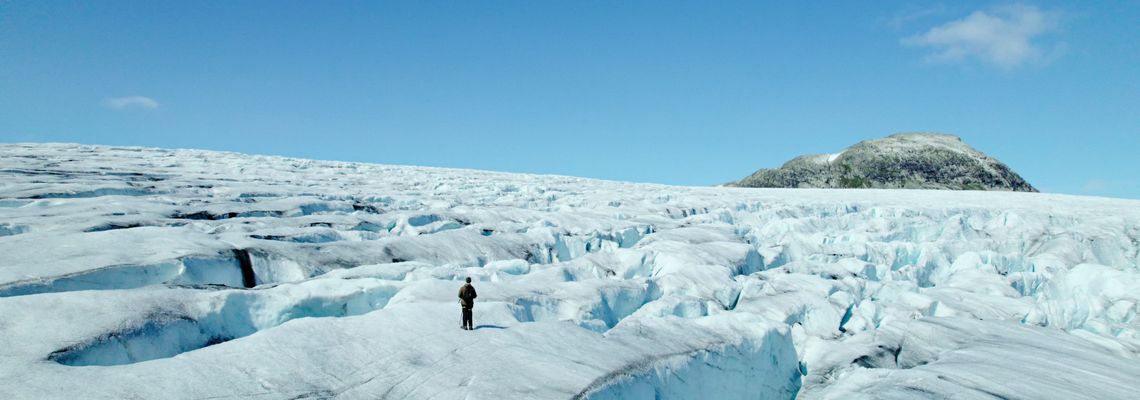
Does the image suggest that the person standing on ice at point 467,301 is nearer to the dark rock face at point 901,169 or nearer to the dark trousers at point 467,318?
the dark trousers at point 467,318

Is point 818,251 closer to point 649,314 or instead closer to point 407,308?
point 649,314

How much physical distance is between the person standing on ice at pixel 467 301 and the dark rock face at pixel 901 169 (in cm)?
8457

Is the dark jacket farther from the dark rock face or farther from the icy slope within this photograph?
the dark rock face

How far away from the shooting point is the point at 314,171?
33938 millimetres

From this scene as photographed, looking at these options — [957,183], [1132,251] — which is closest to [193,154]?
[1132,251]

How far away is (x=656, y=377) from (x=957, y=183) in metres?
93.9

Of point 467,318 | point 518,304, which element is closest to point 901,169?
point 518,304

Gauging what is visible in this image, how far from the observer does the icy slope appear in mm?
6512

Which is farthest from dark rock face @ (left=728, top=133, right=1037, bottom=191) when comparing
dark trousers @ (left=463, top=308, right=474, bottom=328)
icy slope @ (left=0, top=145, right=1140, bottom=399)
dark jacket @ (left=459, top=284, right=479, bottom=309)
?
dark jacket @ (left=459, top=284, right=479, bottom=309)

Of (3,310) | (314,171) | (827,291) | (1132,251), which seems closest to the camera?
(3,310)

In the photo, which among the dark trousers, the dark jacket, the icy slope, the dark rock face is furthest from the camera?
the dark rock face

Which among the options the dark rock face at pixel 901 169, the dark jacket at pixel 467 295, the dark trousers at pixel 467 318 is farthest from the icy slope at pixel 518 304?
the dark rock face at pixel 901 169

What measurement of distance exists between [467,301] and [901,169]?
96558 millimetres

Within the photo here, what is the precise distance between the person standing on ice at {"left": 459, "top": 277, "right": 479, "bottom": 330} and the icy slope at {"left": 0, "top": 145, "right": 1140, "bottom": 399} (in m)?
0.12
